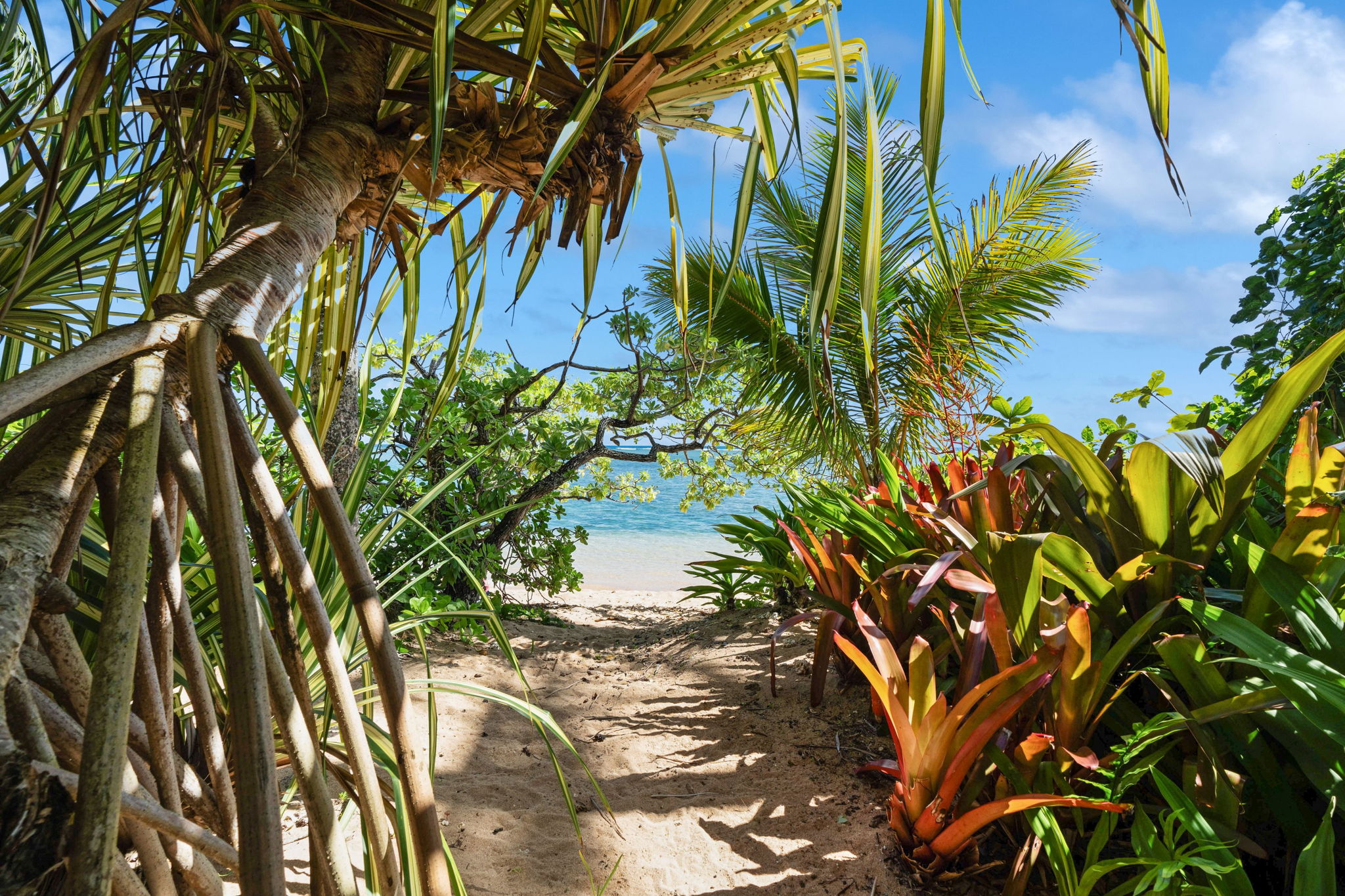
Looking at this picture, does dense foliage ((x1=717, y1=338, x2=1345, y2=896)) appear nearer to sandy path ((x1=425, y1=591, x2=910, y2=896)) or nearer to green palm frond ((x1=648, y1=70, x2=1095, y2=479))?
sandy path ((x1=425, y1=591, x2=910, y2=896))

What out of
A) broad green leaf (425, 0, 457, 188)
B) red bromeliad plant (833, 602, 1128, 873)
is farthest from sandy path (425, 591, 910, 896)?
broad green leaf (425, 0, 457, 188)

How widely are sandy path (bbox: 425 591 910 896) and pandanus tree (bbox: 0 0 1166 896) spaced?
0.69 metres

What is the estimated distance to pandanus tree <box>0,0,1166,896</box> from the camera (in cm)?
46

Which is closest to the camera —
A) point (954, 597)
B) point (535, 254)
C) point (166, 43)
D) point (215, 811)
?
point (215, 811)

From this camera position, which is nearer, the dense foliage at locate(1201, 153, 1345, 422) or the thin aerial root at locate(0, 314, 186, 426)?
the thin aerial root at locate(0, 314, 186, 426)

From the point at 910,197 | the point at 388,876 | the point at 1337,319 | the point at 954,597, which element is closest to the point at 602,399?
the point at 910,197

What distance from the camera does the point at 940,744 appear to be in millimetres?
1392

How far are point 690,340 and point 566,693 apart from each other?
2992 mm

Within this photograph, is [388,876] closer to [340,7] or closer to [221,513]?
[221,513]

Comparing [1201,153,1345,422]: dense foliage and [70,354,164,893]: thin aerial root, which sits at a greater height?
[1201,153,1345,422]: dense foliage

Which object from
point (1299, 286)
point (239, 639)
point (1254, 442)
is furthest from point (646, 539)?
point (239, 639)

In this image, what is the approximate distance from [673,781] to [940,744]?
3.00ft

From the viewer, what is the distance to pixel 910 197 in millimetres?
4770

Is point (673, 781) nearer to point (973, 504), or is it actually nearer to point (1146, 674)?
point (973, 504)
